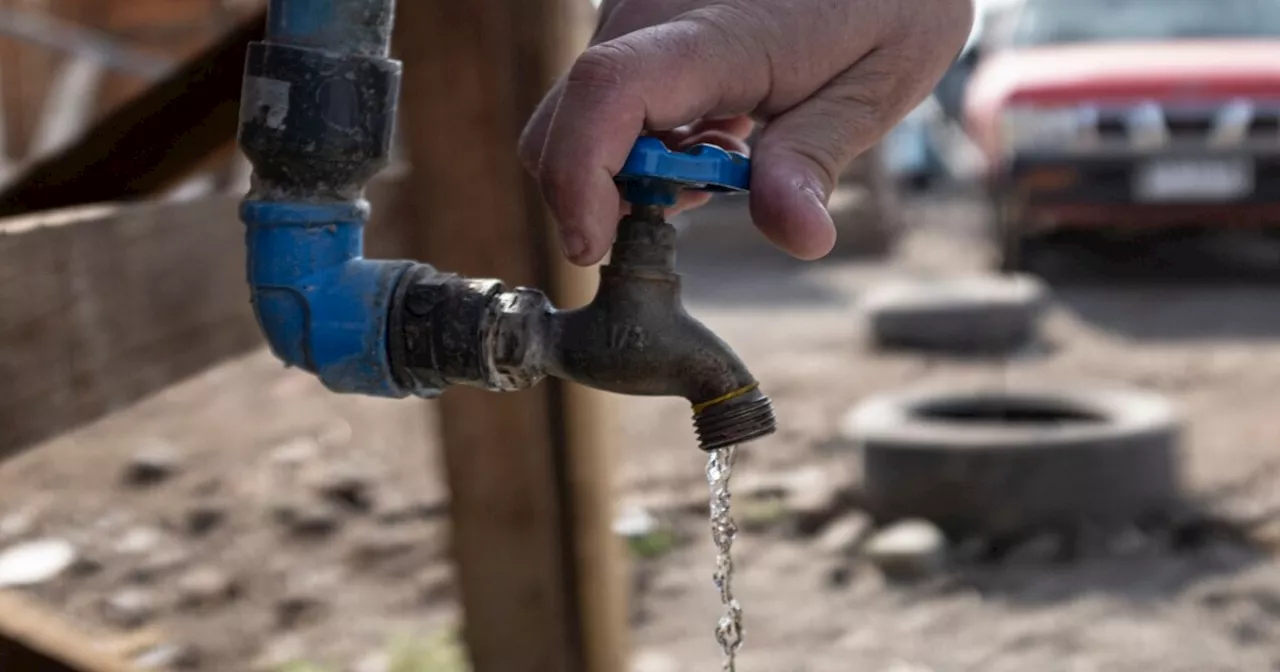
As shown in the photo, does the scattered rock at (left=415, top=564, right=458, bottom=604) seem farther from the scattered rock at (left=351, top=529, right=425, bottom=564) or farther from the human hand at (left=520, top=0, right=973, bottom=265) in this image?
the human hand at (left=520, top=0, right=973, bottom=265)

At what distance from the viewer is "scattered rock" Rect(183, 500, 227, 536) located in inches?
126

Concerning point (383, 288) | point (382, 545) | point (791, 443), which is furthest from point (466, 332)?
point (791, 443)

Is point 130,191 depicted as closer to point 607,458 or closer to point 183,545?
point 607,458

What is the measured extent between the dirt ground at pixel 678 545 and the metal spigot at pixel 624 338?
3.12 ft

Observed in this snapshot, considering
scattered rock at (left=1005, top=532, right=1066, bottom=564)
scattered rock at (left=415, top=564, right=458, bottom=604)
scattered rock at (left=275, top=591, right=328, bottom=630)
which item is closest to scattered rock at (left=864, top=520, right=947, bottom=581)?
scattered rock at (left=1005, top=532, right=1066, bottom=564)

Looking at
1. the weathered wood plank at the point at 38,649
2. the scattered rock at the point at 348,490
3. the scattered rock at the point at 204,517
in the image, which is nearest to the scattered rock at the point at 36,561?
the scattered rock at the point at 204,517

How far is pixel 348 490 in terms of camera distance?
3.36 metres

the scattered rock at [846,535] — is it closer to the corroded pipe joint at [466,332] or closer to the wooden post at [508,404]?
the wooden post at [508,404]

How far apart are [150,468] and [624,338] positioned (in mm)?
3003

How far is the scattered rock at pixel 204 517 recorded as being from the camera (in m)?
3.20

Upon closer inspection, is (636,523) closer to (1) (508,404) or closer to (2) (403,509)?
(2) (403,509)

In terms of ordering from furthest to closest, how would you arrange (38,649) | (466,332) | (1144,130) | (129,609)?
(1144,130), (129,609), (38,649), (466,332)

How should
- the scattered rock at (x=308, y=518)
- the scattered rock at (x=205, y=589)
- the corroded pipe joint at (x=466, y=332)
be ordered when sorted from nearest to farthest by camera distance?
the corroded pipe joint at (x=466, y=332), the scattered rock at (x=205, y=589), the scattered rock at (x=308, y=518)

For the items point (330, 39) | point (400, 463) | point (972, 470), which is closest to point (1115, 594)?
point (972, 470)
